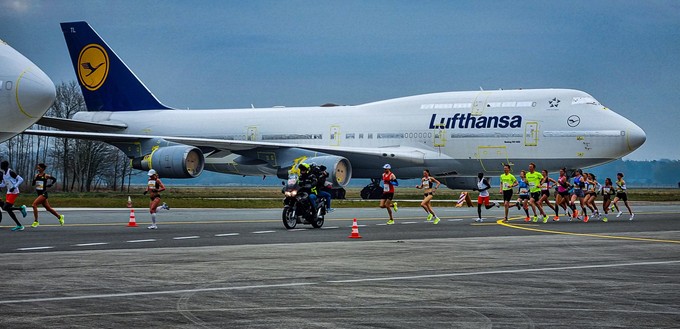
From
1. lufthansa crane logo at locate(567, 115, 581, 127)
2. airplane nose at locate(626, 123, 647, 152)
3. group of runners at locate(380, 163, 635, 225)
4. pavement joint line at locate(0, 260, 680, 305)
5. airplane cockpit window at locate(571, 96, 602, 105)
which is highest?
airplane cockpit window at locate(571, 96, 602, 105)

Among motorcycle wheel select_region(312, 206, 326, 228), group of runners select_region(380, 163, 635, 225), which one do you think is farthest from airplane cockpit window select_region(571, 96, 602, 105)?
motorcycle wheel select_region(312, 206, 326, 228)

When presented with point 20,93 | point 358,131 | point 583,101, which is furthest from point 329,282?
point 358,131

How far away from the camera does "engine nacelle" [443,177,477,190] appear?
48312 millimetres

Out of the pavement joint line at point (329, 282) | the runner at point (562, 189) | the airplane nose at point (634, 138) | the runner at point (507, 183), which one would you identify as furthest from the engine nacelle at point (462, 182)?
the pavement joint line at point (329, 282)

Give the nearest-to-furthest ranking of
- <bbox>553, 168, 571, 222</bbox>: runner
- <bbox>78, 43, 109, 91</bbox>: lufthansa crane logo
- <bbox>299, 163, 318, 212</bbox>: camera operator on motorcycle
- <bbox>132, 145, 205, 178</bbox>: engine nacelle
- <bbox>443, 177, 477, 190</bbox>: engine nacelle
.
A: <bbox>299, 163, 318, 212</bbox>: camera operator on motorcycle, <bbox>553, 168, 571, 222</bbox>: runner, <bbox>132, 145, 205, 178</bbox>: engine nacelle, <bbox>443, 177, 477, 190</bbox>: engine nacelle, <bbox>78, 43, 109, 91</bbox>: lufthansa crane logo

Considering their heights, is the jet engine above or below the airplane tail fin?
below

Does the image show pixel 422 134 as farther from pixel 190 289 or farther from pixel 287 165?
pixel 190 289

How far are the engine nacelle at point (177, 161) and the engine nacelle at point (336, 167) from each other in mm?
5359

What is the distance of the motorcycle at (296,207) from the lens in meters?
25.4

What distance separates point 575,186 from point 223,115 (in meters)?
26.0

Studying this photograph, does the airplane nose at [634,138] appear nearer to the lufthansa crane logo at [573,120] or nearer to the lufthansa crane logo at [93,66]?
the lufthansa crane logo at [573,120]

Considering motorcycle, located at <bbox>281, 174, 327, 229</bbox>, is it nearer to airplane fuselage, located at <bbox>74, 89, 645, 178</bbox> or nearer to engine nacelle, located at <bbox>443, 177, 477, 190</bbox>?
airplane fuselage, located at <bbox>74, 89, 645, 178</bbox>

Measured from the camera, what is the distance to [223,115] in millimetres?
54156

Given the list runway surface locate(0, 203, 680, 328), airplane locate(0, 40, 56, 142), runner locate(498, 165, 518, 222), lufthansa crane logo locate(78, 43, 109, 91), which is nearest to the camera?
runway surface locate(0, 203, 680, 328)
